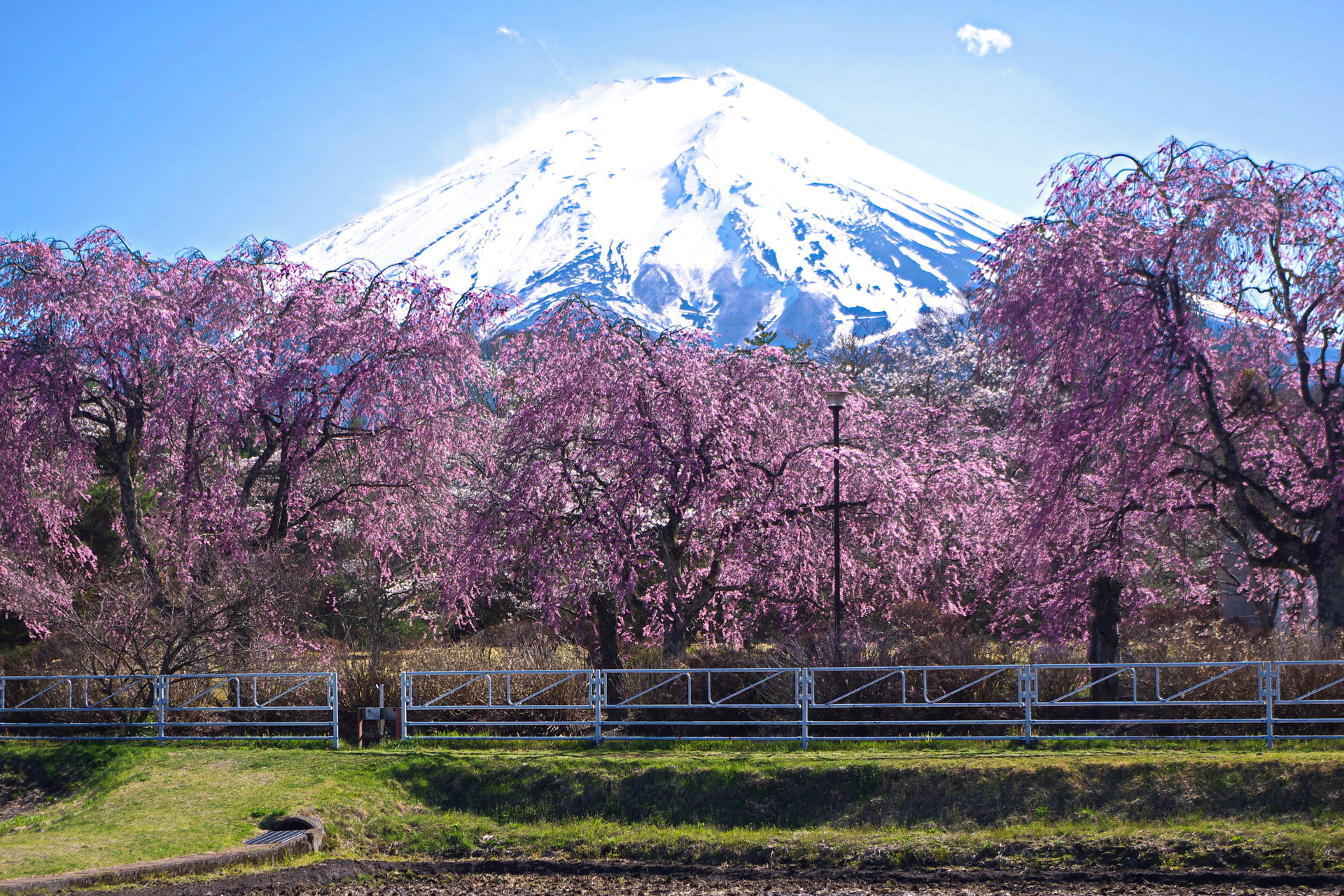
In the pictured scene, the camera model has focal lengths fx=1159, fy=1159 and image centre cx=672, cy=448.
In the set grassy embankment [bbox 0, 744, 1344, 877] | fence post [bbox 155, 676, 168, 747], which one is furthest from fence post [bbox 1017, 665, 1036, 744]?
fence post [bbox 155, 676, 168, 747]

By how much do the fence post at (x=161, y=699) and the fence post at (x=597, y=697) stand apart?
5.49 m

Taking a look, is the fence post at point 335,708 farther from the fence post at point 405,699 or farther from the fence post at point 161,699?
the fence post at point 161,699

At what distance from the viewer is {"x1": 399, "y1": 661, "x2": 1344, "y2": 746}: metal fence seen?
13.4 m

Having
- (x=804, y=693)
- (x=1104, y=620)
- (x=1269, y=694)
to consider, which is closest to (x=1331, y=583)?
(x=1104, y=620)

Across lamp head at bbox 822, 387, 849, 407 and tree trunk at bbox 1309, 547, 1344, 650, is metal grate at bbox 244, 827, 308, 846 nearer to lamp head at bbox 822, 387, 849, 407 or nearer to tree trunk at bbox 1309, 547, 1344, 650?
lamp head at bbox 822, 387, 849, 407

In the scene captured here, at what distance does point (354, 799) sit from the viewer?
12.1 m

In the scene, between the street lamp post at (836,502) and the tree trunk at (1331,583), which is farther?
the street lamp post at (836,502)

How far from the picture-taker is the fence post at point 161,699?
1477 cm

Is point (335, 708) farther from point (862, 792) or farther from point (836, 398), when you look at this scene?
point (836, 398)

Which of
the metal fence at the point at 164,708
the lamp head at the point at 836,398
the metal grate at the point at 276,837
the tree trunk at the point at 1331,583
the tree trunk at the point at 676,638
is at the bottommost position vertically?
the metal grate at the point at 276,837

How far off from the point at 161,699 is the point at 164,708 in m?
0.16

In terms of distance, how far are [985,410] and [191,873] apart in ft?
103

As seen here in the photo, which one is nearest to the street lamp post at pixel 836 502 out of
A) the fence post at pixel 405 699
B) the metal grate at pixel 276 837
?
the fence post at pixel 405 699

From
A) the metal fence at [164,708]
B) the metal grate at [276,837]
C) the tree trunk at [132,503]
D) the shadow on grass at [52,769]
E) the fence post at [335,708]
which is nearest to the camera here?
the metal grate at [276,837]
